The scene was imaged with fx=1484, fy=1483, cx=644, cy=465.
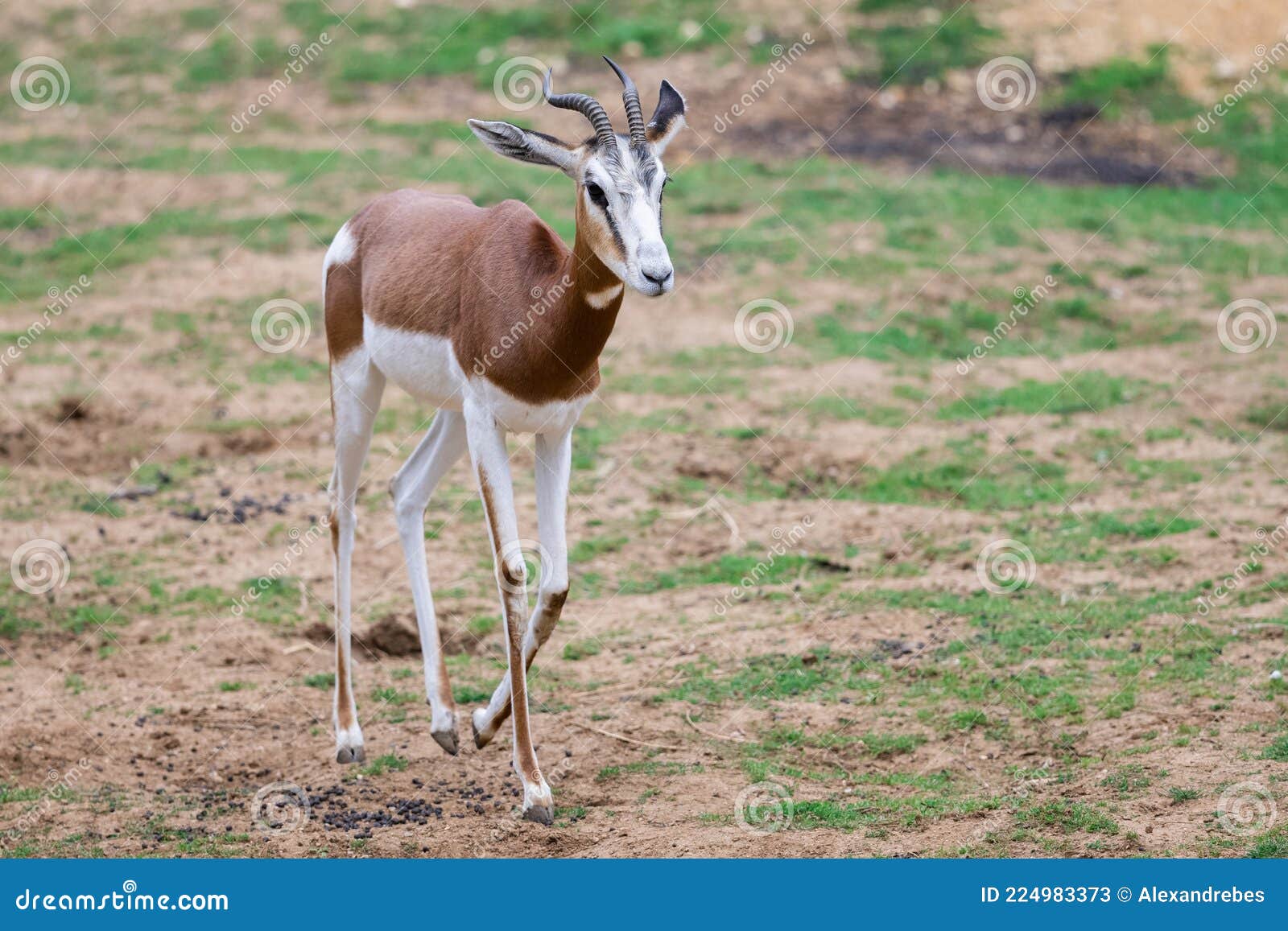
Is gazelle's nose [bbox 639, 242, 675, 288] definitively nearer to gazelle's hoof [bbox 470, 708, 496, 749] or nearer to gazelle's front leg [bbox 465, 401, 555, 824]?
gazelle's front leg [bbox 465, 401, 555, 824]

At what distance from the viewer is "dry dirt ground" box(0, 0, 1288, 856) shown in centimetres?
591

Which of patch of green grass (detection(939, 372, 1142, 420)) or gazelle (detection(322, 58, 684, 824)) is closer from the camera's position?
gazelle (detection(322, 58, 684, 824))

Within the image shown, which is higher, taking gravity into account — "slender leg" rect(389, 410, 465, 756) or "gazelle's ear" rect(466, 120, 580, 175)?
"gazelle's ear" rect(466, 120, 580, 175)

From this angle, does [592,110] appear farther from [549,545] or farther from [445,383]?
[549,545]

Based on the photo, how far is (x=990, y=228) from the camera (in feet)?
40.9

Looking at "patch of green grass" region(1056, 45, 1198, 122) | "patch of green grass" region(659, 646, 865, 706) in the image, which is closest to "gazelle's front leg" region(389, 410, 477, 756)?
"patch of green grass" region(659, 646, 865, 706)
